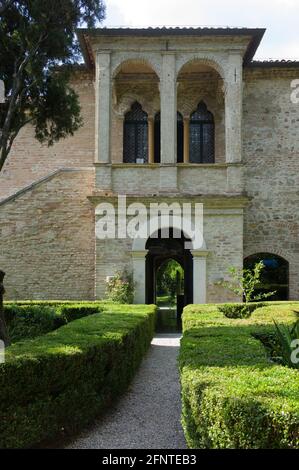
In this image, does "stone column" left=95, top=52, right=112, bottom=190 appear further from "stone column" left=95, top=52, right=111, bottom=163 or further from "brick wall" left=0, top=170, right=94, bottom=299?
"brick wall" left=0, top=170, right=94, bottom=299

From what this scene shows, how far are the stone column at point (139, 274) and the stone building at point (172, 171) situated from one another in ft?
0.09

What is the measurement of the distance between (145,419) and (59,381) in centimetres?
156

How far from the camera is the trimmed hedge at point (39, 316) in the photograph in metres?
11.4

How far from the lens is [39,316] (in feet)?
38.6

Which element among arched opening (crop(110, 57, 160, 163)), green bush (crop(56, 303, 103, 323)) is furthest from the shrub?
arched opening (crop(110, 57, 160, 163))

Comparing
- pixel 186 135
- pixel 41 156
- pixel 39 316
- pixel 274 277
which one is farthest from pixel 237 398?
pixel 274 277

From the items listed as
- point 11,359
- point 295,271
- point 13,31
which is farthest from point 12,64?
point 295,271

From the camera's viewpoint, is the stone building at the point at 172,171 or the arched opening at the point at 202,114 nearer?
the stone building at the point at 172,171

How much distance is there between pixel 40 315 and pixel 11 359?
7134 millimetres

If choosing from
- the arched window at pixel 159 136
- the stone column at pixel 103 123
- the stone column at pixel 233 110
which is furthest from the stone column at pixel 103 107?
the stone column at pixel 233 110

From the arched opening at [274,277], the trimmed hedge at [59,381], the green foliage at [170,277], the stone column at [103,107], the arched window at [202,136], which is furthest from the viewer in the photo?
the green foliage at [170,277]

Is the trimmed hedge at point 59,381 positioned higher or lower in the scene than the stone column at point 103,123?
lower

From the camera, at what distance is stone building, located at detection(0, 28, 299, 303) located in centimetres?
1478

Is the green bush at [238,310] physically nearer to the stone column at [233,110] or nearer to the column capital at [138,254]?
the column capital at [138,254]
